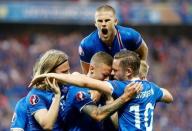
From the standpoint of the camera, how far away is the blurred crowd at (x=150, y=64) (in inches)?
741

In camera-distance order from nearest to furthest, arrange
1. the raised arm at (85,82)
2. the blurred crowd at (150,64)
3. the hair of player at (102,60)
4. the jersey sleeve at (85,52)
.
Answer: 1. the raised arm at (85,82)
2. the hair of player at (102,60)
3. the jersey sleeve at (85,52)
4. the blurred crowd at (150,64)

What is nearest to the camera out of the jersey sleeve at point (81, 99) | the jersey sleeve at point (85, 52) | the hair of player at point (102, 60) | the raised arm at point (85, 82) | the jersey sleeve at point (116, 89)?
the raised arm at point (85, 82)

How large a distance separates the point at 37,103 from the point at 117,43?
5.67 feet

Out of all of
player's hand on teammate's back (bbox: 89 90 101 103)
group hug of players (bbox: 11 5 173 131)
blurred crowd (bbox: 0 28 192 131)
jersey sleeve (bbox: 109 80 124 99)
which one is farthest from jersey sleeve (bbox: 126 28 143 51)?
blurred crowd (bbox: 0 28 192 131)

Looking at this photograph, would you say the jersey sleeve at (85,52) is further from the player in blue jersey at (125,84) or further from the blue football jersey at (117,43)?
the player in blue jersey at (125,84)

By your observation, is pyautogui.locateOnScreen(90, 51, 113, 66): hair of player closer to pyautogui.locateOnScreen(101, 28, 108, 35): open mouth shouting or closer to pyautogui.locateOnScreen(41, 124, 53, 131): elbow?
pyautogui.locateOnScreen(41, 124, 53, 131): elbow

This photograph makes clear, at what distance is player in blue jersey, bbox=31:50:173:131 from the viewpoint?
7148 millimetres

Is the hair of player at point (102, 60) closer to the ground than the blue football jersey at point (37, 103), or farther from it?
farther from it

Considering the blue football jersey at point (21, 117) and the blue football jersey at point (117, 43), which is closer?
the blue football jersey at point (21, 117)

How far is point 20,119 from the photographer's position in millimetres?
7648

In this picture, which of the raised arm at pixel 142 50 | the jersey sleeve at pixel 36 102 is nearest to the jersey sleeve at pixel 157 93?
the jersey sleeve at pixel 36 102

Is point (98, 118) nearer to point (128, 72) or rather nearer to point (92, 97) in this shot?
point (92, 97)

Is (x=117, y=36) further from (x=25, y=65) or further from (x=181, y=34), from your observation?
(x=181, y=34)

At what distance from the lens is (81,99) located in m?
7.38
